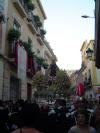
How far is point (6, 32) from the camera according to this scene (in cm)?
1199

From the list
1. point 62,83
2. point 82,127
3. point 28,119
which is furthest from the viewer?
point 62,83

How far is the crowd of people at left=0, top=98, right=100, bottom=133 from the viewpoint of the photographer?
2.36m

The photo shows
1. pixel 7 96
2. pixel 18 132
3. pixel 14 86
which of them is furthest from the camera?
pixel 14 86

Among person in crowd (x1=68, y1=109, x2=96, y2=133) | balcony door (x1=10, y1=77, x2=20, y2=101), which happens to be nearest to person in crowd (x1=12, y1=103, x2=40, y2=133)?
person in crowd (x1=68, y1=109, x2=96, y2=133)

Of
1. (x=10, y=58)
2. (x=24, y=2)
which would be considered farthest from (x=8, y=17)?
(x=24, y=2)

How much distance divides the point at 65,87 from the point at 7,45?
6689 millimetres

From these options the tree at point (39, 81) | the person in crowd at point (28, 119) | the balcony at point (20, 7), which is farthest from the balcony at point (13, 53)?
the person in crowd at point (28, 119)

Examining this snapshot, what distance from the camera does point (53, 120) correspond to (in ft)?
16.8

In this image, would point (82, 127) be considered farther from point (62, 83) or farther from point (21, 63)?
point (62, 83)

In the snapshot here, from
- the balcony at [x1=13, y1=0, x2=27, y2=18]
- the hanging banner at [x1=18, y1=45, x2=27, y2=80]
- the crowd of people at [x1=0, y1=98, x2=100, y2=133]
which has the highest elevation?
the balcony at [x1=13, y1=0, x2=27, y2=18]

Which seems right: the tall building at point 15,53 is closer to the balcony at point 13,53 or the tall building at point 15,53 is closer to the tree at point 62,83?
the balcony at point 13,53

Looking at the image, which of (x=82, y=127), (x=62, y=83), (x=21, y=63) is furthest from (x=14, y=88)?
(x=82, y=127)

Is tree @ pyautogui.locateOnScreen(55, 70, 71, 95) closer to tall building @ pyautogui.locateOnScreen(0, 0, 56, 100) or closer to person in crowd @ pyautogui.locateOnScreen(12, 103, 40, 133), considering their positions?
tall building @ pyautogui.locateOnScreen(0, 0, 56, 100)

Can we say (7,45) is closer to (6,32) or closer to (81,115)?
(6,32)
